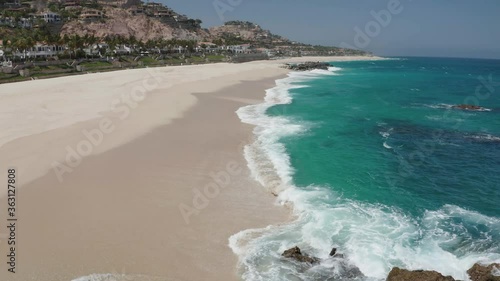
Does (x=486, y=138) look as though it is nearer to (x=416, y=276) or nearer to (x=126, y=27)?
(x=416, y=276)

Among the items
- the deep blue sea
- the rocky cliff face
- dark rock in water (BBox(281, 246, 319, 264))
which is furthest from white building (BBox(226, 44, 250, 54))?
dark rock in water (BBox(281, 246, 319, 264))

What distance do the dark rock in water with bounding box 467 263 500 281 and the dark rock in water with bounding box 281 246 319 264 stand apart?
4905 millimetres

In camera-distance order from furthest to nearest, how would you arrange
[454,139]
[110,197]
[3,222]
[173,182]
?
[454,139], [173,182], [110,197], [3,222]

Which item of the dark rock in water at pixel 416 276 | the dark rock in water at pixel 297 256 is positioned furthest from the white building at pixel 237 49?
the dark rock in water at pixel 416 276

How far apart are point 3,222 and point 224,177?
393 inches

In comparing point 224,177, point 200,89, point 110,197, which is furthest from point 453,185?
point 200,89

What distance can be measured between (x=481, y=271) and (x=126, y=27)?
14662cm

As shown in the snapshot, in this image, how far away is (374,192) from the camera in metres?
18.9

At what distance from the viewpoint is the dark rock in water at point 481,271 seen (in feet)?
37.5

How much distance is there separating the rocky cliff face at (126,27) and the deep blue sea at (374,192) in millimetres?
108263

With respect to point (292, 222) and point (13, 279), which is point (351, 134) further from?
point (13, 279)

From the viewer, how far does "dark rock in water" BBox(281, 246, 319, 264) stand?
12359 mm

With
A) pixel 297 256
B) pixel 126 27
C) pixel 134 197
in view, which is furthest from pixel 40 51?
pixel 126 27

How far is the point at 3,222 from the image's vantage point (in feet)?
46.1
